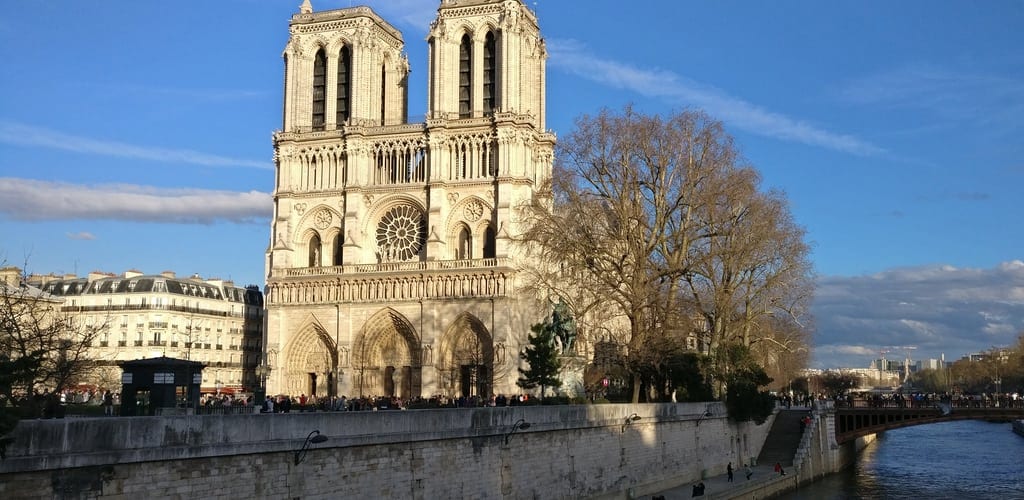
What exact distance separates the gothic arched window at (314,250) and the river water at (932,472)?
28.8 meters

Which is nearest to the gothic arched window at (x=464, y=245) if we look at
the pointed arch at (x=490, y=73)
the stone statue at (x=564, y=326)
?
the pointed arch at (x=490, y=73)

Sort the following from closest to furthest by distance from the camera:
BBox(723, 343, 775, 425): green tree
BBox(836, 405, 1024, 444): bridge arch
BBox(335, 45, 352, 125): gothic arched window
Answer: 1. BBox(723, 343, 775, 425): green tree
2. BBox(836, 405, 1024, 444): bridge arch
3. BBox(335, 45, 352, 125): gothic arched window

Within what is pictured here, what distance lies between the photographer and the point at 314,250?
60125mm

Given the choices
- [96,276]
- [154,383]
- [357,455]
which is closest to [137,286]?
[96,276]

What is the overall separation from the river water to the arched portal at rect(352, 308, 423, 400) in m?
21.4

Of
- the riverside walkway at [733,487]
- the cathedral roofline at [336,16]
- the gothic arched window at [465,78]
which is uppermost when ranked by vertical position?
the cathedral roofline at [336,16]

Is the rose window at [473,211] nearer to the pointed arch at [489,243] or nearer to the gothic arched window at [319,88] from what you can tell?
the pointed arch at [489,243]

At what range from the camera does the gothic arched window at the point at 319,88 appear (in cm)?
6103

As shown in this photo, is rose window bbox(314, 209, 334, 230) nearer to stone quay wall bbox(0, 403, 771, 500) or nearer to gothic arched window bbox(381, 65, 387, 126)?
gothic arched window bbox(381, 65, 387, 126)

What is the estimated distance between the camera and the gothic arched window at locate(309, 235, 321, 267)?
196 feet

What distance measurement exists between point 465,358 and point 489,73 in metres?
14.9

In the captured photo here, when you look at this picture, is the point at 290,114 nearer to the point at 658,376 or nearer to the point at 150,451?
the point at 658,376

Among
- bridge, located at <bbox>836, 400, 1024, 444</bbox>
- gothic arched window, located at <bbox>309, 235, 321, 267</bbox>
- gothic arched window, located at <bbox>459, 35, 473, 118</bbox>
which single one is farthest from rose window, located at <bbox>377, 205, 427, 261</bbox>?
bridge, located at <bbox>836, 400, 1024, 444</bbox>

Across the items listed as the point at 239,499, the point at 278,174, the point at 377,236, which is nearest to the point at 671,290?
the point at 239,499
